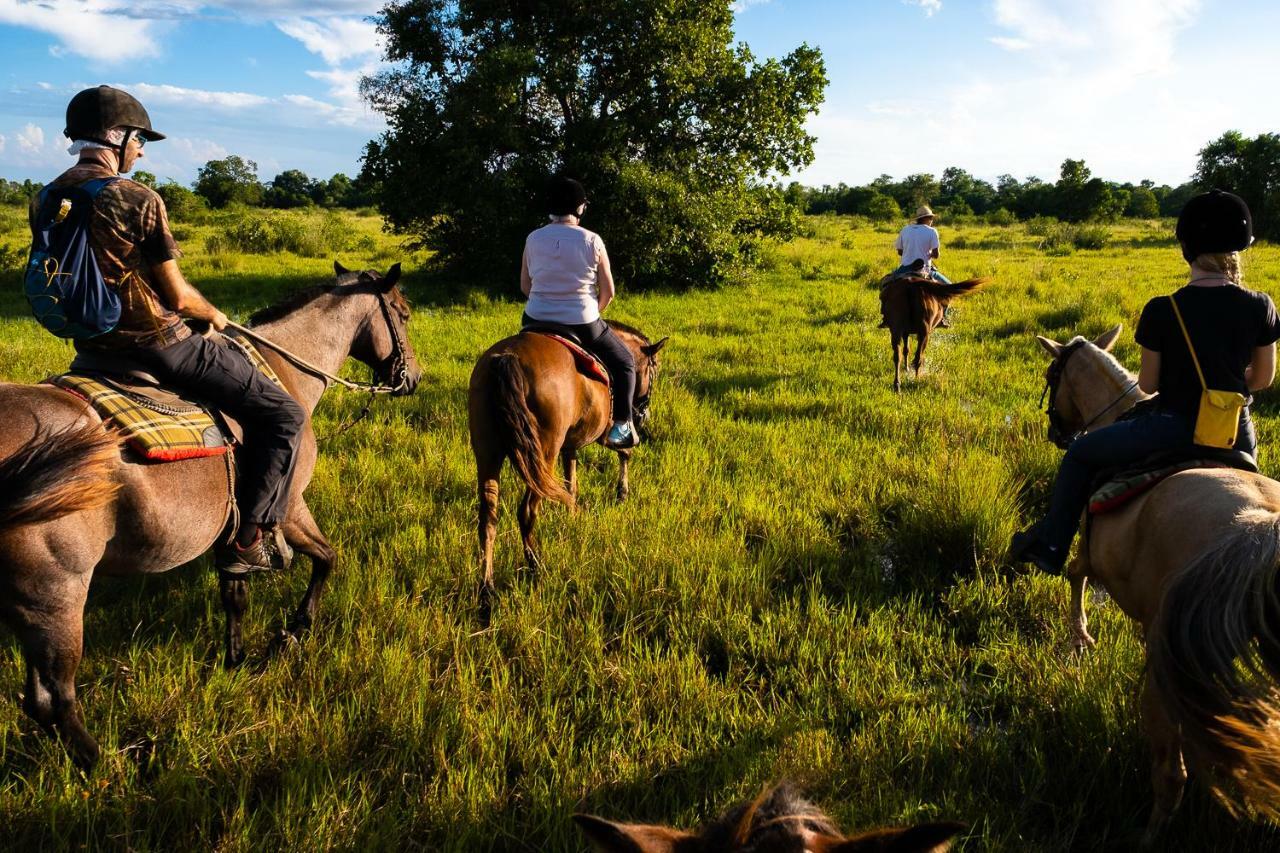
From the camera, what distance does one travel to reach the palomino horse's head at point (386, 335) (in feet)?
14.7

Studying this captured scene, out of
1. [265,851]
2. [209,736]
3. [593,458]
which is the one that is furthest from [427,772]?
[593,458]

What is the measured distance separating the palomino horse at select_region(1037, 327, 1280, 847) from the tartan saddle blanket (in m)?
3.69

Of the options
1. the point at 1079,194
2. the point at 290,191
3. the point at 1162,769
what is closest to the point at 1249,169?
the point at 1079,194

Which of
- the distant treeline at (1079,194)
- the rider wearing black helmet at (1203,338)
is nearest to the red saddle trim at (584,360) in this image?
the rider wearing black helmet at (1203,338)

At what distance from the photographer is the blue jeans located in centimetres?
296

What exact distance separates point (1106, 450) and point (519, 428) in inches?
120

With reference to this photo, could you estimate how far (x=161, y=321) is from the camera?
9.52ft

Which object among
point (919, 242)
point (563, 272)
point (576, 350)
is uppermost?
point (919, 242)

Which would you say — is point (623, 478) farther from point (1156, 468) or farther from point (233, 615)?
point (1156, 468)

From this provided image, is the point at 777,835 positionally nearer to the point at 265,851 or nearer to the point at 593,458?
the point at 265,851

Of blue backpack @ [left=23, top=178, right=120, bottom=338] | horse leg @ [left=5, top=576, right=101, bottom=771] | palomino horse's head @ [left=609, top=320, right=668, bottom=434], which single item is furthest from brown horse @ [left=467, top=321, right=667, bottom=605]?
blue backpack @ [left=23, top=178, right=120, bottom=338]

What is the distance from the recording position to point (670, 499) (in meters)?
5.23

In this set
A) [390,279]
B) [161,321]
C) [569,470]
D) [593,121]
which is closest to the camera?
[161,321]

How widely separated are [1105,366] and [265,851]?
4.83 meters
